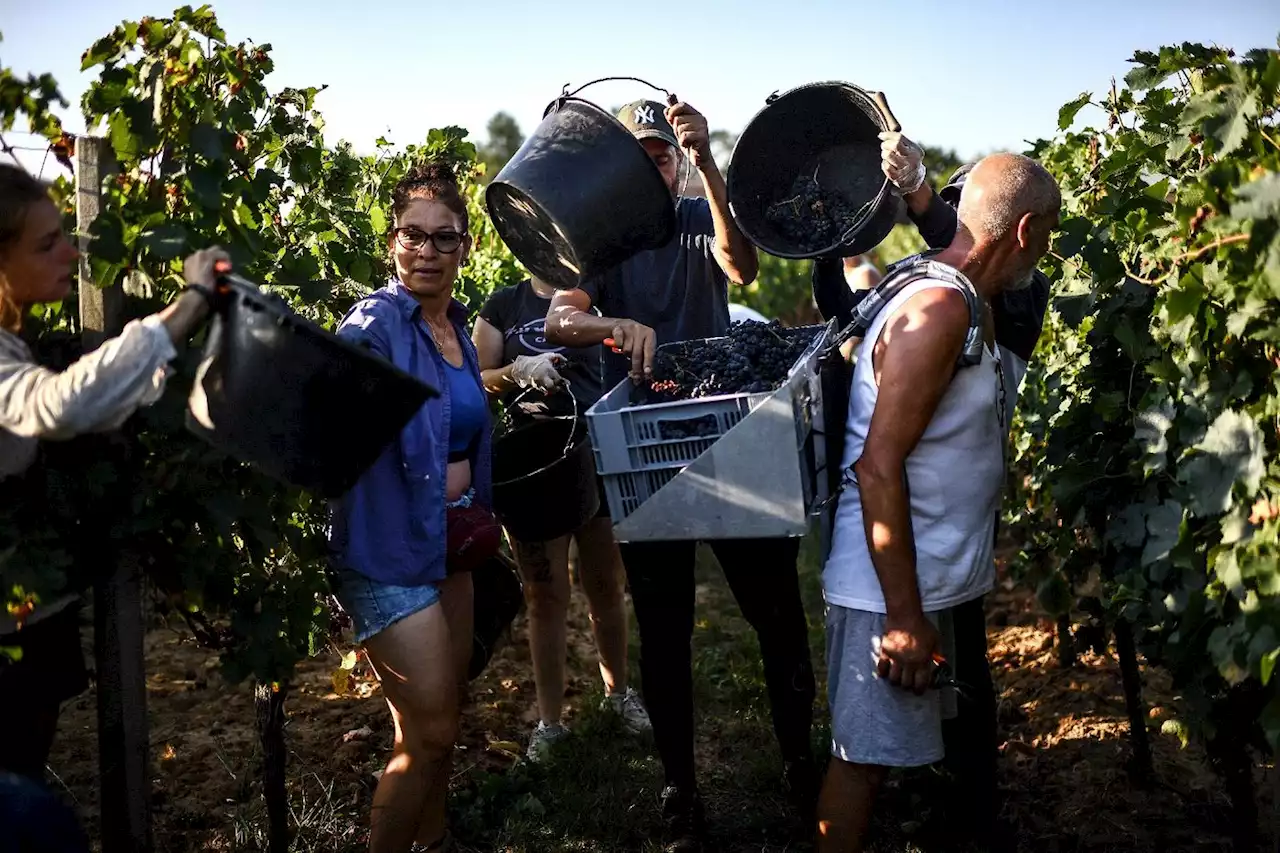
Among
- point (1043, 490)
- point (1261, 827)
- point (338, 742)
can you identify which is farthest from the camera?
point (1043, 490)

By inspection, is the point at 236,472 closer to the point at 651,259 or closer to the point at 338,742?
the point at 651,259

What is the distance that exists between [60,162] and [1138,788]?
3.67m

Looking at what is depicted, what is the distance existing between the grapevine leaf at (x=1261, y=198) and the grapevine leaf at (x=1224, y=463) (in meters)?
0.48

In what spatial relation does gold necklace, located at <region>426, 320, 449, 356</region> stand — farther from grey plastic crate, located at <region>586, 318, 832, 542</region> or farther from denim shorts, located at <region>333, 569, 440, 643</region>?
denim shorts, located at <region>333, 569, 440, 643</region>

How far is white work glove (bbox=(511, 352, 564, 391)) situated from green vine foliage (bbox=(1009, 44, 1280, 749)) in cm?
142

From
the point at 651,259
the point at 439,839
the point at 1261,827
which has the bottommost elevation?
the point at 1261,827

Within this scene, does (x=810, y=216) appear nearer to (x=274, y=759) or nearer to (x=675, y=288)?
(x=675, y=288)

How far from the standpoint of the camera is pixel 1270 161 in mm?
2273

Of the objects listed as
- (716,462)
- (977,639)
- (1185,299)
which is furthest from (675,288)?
(1185,299)

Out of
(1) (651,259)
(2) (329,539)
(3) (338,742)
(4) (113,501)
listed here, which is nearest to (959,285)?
(1) (651,259)

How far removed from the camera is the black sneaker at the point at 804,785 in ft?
11.9

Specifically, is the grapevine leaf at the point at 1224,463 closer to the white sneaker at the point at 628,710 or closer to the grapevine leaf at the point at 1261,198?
the grapevine leaf at the point at 1261,198

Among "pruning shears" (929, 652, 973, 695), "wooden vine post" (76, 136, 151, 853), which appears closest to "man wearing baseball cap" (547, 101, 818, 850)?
"pruning shears" (929, 652, 973, 695)

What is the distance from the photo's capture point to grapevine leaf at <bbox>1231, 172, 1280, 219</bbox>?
6.94 feet
